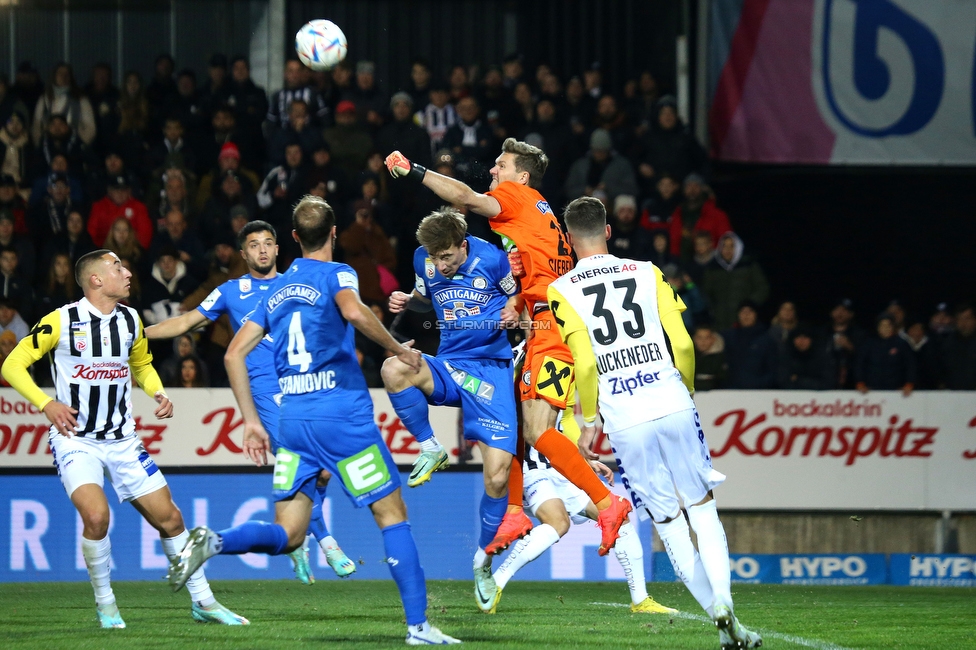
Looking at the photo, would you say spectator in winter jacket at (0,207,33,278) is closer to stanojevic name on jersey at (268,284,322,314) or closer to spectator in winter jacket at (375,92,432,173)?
spectator in winter jacket at (375,92,432,173)

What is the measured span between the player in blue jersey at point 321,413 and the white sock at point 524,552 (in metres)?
2.16

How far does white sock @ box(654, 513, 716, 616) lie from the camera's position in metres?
6.49

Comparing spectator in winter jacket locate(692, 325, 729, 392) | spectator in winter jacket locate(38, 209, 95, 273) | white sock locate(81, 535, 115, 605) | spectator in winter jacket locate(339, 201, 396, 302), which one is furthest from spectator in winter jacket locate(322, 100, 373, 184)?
white sock locate(81, 535, 115, 605)

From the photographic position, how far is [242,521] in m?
12.9

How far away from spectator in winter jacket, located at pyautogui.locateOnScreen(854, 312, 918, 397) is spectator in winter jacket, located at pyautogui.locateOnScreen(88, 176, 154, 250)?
789cm

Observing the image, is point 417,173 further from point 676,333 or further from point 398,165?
point 676,333

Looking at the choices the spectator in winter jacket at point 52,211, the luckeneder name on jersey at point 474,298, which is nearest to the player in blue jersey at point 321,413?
the luckeneder name on jersey at point 474,298

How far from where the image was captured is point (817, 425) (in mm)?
13406

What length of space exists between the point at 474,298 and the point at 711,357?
532cm

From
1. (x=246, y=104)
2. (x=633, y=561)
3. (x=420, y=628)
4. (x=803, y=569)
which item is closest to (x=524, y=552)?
(x=633, y=561)

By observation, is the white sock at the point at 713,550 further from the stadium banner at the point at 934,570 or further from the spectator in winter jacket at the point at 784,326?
the spectator in winter jacket at the point at 784,326

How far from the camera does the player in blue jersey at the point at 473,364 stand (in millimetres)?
8711

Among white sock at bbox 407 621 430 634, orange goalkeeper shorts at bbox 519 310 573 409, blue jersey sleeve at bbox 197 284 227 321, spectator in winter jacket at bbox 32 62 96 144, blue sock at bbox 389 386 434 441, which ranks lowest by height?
white sock at bbox 407 621 430 634

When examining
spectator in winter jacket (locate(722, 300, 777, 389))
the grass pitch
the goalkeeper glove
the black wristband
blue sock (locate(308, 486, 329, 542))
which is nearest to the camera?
the grass pitch
